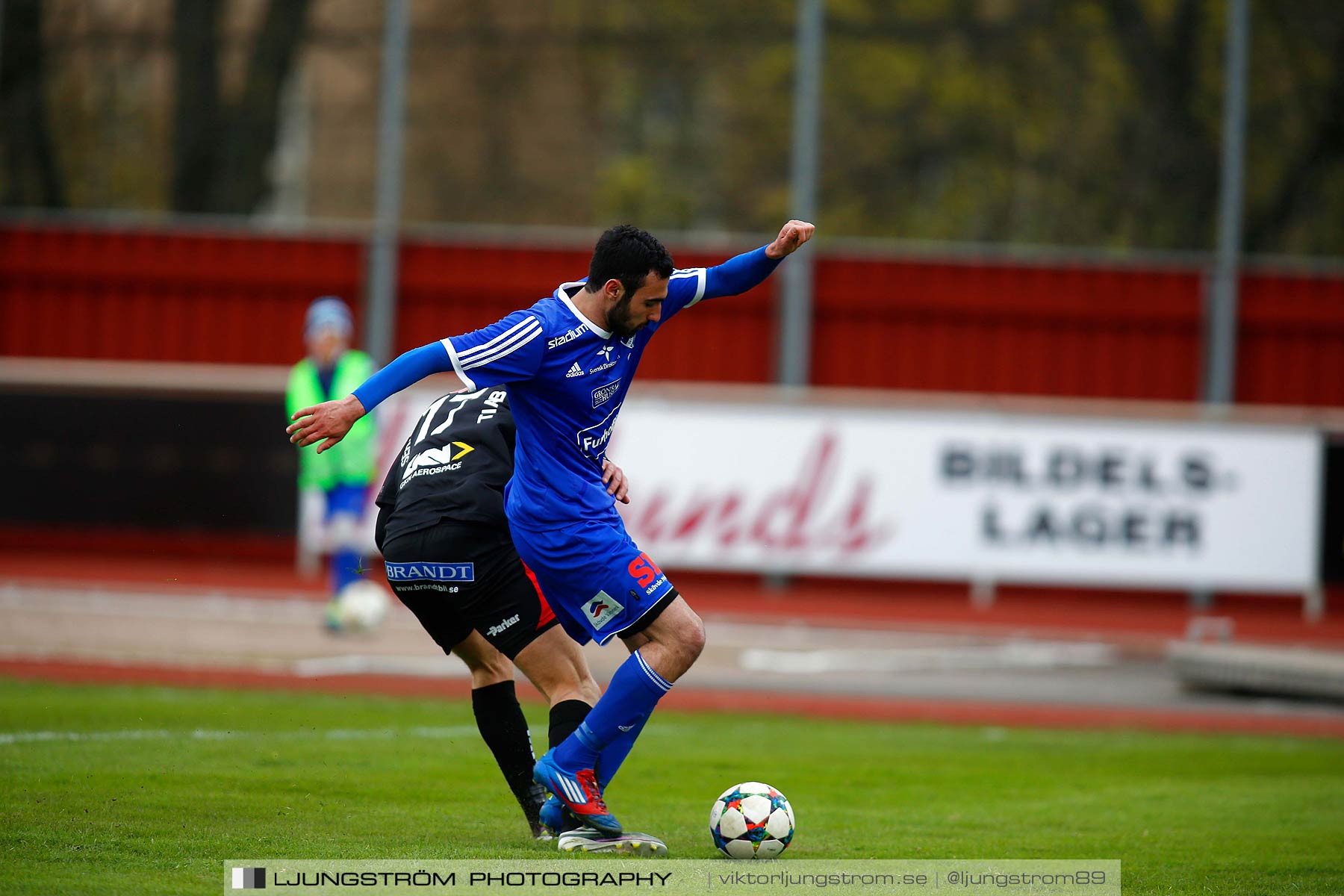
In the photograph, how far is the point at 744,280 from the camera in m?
6.05

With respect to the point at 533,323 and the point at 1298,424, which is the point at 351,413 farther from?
the point at 1298,424

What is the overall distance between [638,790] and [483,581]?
5.74 ft

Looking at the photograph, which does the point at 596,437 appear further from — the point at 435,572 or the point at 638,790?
the point at 638,790

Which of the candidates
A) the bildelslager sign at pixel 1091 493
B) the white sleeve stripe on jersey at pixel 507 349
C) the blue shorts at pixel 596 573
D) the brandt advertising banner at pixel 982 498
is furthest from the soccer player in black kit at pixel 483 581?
the bildelslager sign at pixel 1091 493

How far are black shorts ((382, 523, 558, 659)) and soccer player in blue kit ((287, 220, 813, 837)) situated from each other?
0.24 m

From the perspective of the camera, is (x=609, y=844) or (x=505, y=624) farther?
(x=505, y=624)

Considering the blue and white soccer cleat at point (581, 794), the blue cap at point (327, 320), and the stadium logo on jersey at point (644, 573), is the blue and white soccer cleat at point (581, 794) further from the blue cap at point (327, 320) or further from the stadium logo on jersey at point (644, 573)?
the blue cap at point (327, 320)

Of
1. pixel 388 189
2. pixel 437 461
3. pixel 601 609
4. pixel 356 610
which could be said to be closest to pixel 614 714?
pixel 601 609

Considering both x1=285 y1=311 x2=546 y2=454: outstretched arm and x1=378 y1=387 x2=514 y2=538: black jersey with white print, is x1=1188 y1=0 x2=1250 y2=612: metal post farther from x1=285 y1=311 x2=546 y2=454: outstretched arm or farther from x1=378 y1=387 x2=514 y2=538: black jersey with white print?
x1=285 y1=311 x2=546 y2=454: outstretched arm

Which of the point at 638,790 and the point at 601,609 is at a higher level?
the point at 601,609

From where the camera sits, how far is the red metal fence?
2058 centimetres

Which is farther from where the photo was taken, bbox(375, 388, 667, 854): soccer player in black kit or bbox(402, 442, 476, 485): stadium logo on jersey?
bbox(402, 442, 476, 485): stadium logo on jersey

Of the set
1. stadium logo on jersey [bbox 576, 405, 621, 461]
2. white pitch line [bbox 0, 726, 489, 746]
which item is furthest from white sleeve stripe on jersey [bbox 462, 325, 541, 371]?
white pitch line [bbox 0, 726, 489, 746]

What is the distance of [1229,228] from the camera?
20219 mm
